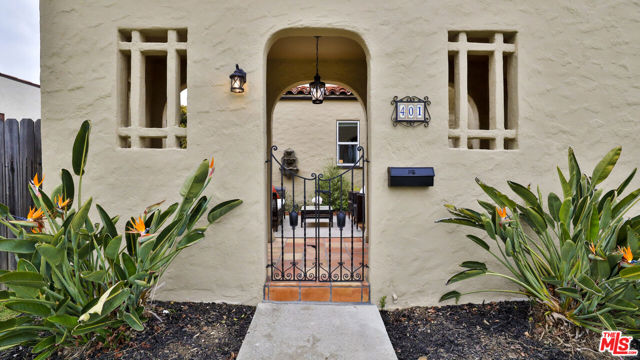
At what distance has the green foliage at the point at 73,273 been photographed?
2092mm

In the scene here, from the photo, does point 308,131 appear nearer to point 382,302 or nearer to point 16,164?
point 16,164

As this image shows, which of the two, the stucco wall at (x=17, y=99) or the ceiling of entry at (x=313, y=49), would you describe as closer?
the ceiling of entry at (x=313, y=49)

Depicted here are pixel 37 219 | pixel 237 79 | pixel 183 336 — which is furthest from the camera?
pixel 237 79

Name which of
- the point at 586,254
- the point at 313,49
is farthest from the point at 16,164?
the point at 586,254

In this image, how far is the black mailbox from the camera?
326cm

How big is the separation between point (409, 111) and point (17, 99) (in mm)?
15520

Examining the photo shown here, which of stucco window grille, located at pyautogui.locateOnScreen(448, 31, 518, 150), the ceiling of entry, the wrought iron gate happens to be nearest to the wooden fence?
the wrought iron gate

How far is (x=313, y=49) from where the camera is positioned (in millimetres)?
4746

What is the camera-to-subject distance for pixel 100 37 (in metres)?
3.34

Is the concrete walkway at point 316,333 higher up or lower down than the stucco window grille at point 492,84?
Result: lower down

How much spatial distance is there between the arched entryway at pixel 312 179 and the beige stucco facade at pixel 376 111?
31 cm

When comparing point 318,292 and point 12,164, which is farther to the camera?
point 12,164

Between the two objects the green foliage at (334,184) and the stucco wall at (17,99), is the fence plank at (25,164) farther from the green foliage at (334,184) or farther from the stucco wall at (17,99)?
the stucco wall at (17,99)

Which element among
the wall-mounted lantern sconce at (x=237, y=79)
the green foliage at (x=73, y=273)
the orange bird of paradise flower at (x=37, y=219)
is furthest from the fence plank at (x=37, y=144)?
the wall-mounted lantern sconce at (x=237, y=79)
